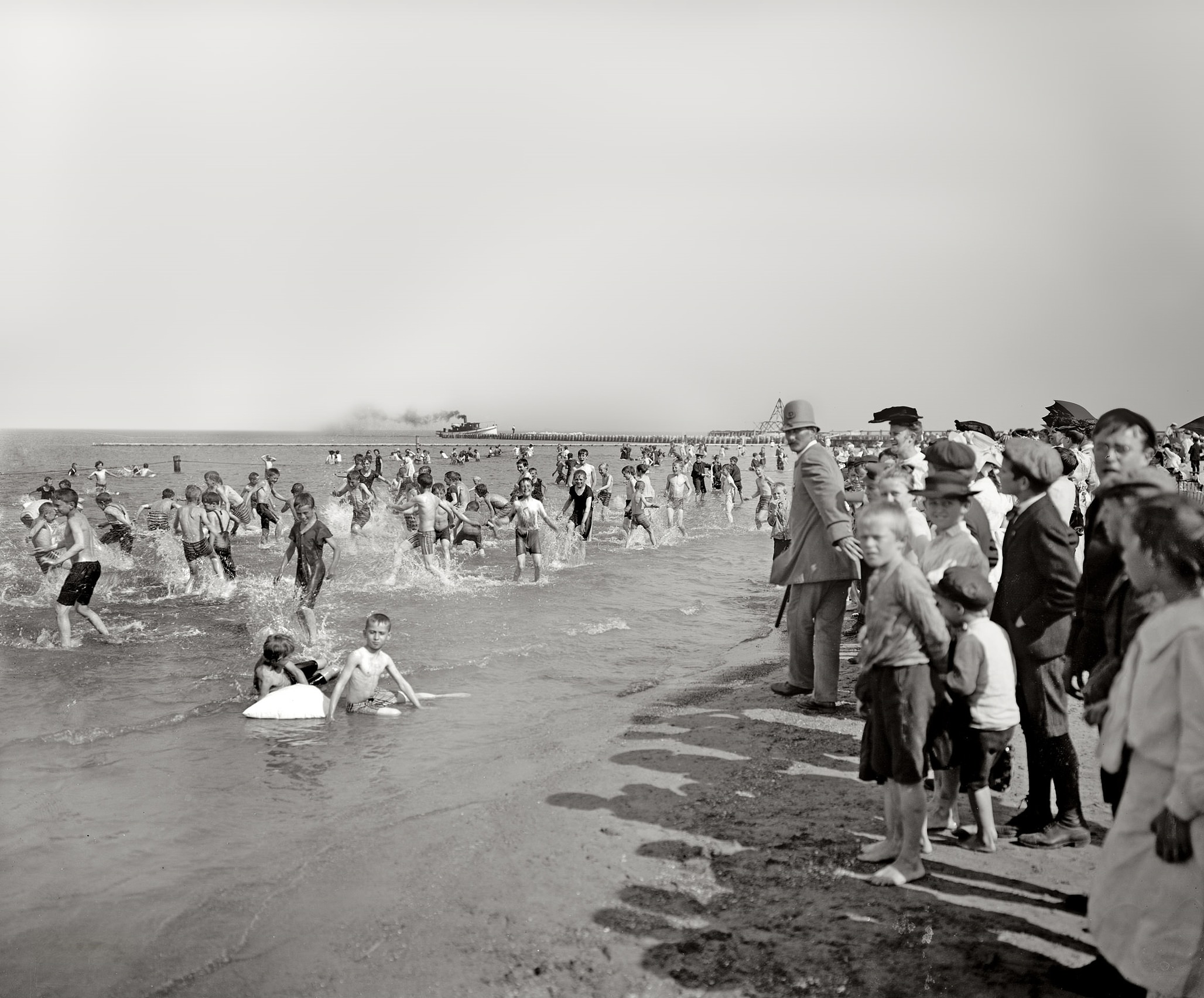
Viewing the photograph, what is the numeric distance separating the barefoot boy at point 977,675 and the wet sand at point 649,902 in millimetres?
499

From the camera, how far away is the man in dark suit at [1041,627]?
13.3 ft

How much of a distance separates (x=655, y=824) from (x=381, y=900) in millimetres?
1366

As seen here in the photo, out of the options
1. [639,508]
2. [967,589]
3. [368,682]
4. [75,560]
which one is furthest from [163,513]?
[967,589]

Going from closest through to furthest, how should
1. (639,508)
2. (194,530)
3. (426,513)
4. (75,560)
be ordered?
(75,560) < (194,530) < (426,513) < (639,508)

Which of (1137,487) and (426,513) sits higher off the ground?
(1137,487)

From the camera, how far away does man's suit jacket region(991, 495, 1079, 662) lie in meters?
4.05

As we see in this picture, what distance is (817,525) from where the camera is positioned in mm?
6297

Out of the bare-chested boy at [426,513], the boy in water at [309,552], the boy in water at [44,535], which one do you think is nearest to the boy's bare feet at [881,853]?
the boy in water at [309,552]

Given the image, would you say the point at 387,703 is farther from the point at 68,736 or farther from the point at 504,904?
the point at 504,904

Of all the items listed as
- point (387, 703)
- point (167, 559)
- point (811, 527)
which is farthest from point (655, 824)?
point (167, 559)

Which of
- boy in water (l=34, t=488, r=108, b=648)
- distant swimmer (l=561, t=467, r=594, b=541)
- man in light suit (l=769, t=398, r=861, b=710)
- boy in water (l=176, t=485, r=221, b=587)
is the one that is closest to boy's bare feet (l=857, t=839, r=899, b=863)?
man in light suit (l=769, t=398, r=861, b=710)

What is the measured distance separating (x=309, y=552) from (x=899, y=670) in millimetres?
8532

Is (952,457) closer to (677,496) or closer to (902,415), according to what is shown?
(902,415)

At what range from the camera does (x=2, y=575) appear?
1798 cm
